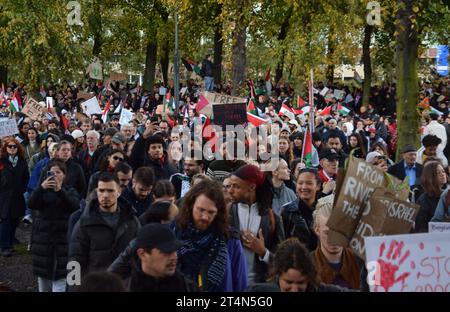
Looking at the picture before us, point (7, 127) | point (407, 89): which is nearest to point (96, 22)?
point (407, 89)

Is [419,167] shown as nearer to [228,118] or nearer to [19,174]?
[228,118]

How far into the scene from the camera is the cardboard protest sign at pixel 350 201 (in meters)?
4.99

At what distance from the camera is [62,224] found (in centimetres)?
739

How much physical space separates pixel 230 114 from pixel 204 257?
6.81 m

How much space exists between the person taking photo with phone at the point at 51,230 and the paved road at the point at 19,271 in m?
1.34

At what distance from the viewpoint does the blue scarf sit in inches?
197

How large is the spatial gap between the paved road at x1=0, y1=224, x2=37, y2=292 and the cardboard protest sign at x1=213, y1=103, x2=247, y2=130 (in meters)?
3.39

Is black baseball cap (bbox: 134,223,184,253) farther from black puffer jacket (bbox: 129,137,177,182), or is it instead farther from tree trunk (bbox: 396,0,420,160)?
tree trunk (bbox: 396,0,420,160)

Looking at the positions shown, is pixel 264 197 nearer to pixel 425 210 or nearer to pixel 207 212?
pixel 207 212

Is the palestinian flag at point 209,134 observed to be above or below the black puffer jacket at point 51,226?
above

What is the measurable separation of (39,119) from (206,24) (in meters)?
15.4

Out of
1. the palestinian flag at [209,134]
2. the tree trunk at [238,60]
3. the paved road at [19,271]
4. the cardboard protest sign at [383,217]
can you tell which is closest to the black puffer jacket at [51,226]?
the paved road at [19,271]

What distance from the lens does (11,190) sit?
1040cm

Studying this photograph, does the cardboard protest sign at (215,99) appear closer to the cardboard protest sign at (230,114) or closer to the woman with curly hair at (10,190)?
the cardboard protest sign at (230,114)
